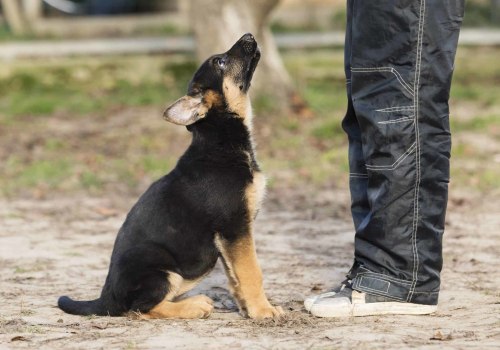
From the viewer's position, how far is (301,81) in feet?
43.4

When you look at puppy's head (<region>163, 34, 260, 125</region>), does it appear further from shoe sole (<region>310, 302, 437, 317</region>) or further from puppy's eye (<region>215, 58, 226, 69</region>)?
shoe sole (<region>310, 302, 437, 317</region>)

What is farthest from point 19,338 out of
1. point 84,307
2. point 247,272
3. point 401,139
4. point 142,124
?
point 142,124

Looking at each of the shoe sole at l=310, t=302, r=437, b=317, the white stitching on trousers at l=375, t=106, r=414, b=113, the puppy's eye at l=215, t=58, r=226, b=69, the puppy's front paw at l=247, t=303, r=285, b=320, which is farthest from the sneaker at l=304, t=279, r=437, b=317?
the puppy's eye at l=215, t=58, r=226, b=69

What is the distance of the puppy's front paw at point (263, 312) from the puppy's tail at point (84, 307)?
0.71m

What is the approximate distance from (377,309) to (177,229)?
1.06 m

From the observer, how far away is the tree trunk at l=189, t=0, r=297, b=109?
37.1 ft

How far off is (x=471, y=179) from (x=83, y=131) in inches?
186

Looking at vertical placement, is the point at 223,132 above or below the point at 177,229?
above

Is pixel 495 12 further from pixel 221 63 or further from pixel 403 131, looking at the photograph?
pixel 403 131

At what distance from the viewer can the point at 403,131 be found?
179 inches

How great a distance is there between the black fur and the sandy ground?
13 centimetres

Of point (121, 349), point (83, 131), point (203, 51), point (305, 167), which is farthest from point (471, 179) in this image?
point (121, 349)

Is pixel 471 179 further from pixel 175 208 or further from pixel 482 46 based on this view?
pixel 482 46

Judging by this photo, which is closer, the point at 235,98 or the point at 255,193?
the point at 255,193
